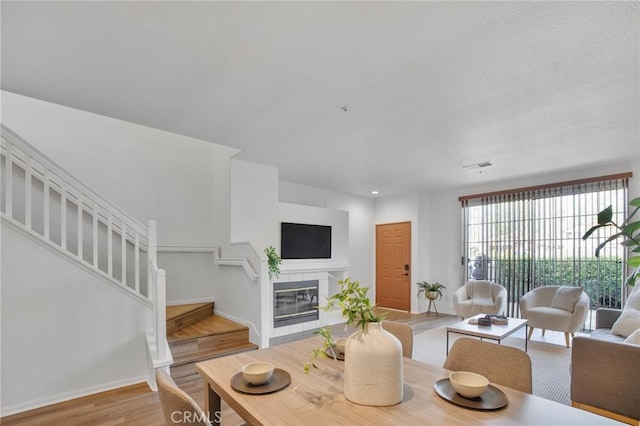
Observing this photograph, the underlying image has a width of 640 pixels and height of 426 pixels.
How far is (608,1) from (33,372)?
4776 millimetres

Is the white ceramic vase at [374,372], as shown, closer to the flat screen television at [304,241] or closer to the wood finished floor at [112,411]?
the wood finished floor at [112,411]

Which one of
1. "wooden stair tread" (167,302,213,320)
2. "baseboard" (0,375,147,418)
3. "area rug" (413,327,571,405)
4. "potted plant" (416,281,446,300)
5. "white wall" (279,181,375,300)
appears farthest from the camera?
"white wall" (279,181,375,300)

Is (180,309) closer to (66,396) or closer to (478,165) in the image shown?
(66,396)

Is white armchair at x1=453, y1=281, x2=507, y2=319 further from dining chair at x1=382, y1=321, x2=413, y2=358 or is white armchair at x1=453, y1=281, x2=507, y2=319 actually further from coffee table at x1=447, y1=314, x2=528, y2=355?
dining chair at x1=382, y1=321, x2=413, y2=358

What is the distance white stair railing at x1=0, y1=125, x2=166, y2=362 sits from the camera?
2.99 metres

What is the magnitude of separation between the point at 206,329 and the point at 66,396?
151cm

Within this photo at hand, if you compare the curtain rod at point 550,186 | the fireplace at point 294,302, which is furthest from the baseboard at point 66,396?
the curtain rod at point 550,186

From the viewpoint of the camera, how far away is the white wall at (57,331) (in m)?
2.78

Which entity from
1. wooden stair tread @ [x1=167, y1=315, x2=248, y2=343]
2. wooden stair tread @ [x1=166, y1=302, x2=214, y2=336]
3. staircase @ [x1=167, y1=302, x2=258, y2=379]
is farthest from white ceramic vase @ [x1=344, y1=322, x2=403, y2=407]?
wooden stair tread @ [x1=166, y1=302, x2=214, y2=336]

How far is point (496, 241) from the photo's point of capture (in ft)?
20.1

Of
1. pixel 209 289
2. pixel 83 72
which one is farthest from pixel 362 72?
pixel 209 289

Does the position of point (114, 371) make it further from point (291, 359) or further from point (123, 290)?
point (291, 359)

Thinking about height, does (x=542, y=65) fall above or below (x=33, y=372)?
above

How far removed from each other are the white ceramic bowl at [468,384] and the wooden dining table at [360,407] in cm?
7
